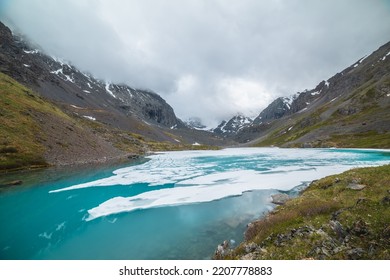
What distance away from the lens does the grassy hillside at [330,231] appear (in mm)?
10586

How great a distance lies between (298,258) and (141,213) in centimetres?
1625

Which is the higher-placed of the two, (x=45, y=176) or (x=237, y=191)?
(x=45, y=176)

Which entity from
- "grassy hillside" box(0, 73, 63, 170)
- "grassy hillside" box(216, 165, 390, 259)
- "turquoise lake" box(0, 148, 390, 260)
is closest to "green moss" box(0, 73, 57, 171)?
"grassy hillside" box(0, 73, 63, 170)

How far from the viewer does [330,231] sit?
1272 cm

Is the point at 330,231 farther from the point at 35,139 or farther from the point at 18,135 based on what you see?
the point at 18,135

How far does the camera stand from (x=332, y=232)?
12.6 meters

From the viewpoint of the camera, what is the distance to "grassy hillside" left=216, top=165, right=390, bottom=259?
10.6 meters

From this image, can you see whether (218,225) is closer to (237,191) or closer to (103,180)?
(237,191)

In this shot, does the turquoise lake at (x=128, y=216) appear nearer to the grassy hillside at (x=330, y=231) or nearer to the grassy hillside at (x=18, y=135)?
the grassy hillside at (x=330, y=231)

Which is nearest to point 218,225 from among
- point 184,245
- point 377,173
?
point 184,245

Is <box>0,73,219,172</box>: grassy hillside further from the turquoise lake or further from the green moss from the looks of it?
the turquoise lake

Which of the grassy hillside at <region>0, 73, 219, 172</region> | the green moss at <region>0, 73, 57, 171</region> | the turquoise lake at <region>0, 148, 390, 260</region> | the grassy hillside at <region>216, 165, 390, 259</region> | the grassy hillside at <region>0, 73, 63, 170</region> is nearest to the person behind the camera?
the grassy hillside at <region>216, 165, 390, 259</region>

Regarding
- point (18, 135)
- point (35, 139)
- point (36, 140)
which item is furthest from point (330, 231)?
point (18, 135)

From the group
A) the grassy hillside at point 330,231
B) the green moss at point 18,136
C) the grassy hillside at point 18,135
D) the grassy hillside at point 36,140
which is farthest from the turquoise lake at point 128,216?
the grassy hillside at point 36,140
